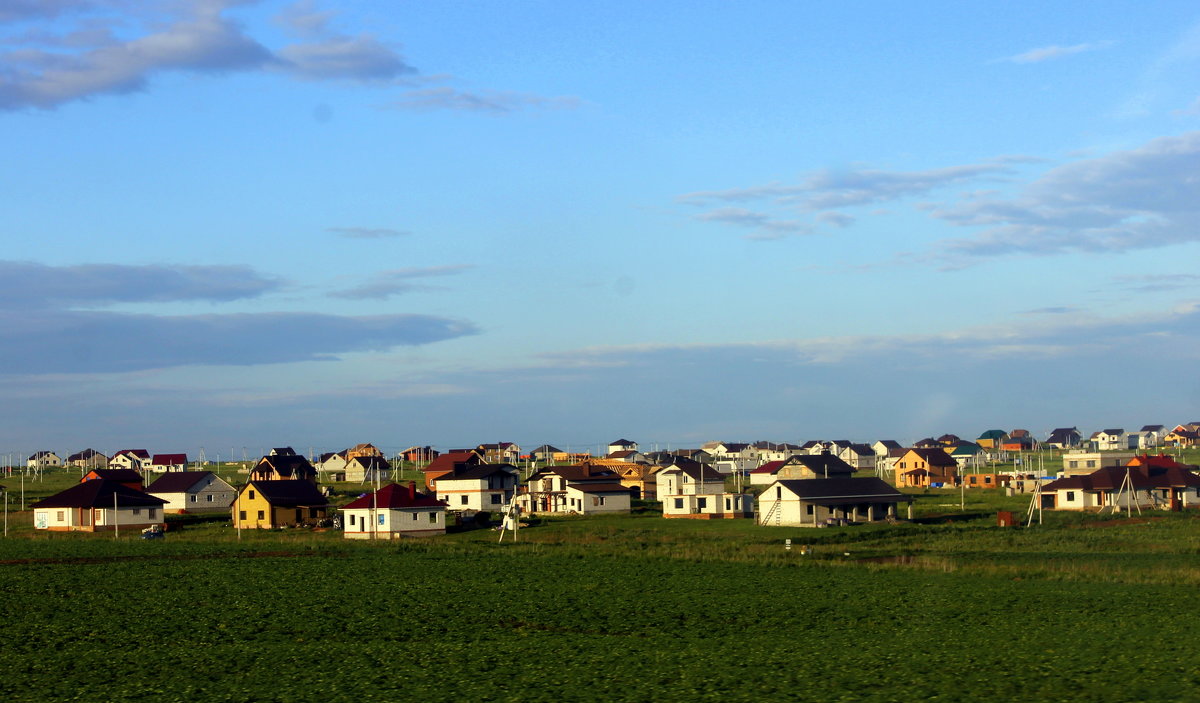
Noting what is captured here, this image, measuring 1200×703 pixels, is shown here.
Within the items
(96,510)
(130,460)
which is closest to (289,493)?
(96,510)

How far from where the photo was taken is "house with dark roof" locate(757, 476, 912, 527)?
82.8 meters

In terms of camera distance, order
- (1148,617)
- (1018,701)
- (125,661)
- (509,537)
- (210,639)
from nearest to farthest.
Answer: (1018,701) → (125,661) → (210,639) → (1148,617) → (509,537)

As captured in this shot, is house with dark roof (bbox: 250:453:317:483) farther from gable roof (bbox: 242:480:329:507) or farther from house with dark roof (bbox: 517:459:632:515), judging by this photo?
gable roof (bbox: 242:480:329:507)

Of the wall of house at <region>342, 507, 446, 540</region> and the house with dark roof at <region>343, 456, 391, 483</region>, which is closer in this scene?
the wall of house at <region>342, 507, 446, 540</region>

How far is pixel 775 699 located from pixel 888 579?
25.9 meters

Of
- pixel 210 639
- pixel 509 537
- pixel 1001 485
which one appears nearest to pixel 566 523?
pixel 509 537

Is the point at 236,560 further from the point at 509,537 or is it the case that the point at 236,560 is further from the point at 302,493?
the point at 302,493

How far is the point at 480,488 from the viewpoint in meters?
104

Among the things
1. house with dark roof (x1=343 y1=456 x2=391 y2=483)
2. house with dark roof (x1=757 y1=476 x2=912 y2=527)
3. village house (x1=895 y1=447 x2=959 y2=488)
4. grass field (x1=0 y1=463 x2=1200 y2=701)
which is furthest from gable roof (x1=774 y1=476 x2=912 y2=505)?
house with dark roof (x1=343 y1=456 x2=391 y2=483)

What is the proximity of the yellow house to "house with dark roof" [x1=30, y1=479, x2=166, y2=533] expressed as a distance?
7.00 m

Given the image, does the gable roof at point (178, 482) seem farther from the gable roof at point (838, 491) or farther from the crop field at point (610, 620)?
the gable roof at point (838, 491)

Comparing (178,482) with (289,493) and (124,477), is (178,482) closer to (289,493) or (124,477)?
(124,477)

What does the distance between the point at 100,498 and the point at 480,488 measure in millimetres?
31633

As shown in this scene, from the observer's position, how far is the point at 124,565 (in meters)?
57.8
